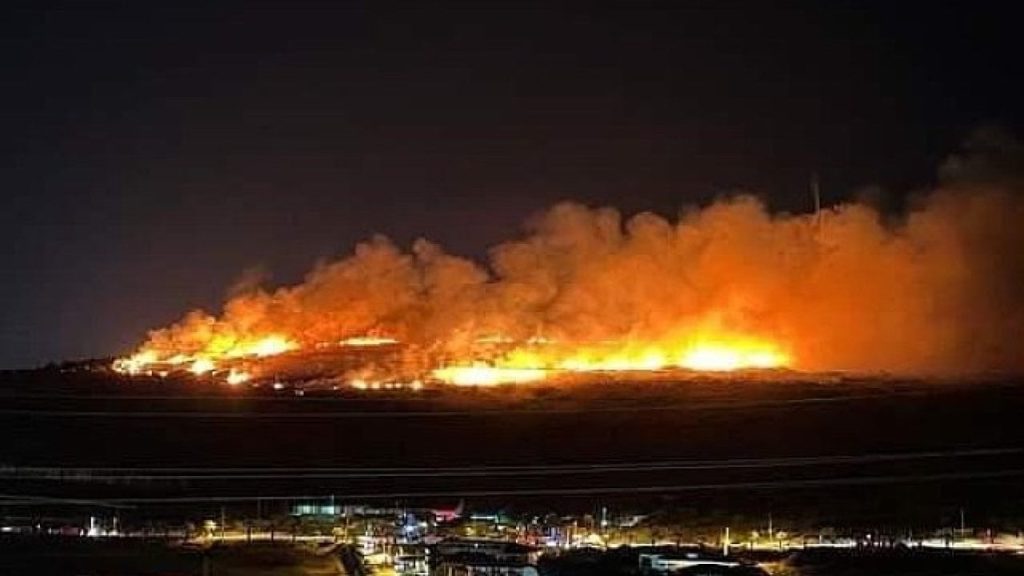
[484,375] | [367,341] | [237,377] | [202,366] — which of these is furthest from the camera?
[367,341]

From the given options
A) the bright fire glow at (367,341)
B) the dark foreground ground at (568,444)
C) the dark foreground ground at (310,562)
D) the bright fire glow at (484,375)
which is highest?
the bright fire glow at (367,341)

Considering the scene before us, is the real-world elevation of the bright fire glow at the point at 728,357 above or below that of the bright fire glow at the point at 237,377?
above

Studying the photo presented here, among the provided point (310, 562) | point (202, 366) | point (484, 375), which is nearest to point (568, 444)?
→ point (484, 375)

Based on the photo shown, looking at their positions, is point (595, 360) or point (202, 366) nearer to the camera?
point (595, 360)

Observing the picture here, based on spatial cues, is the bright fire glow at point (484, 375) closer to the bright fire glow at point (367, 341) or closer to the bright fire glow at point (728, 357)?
the bright fire glow at point (367, 341)

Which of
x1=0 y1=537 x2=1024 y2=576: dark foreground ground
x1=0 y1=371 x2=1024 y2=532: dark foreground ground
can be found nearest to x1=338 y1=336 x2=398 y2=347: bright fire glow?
x1=0 y1=371 x2=1024 y2=532: dark foreground ground

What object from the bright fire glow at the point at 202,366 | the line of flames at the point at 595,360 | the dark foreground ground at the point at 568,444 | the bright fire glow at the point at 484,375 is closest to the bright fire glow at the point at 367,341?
the line of flames at the point at 595,360

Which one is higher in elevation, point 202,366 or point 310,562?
point 202,366

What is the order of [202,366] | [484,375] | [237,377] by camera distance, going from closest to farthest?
[484,375] < [237,377] < [202,366]

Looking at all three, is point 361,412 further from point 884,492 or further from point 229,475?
point 884,492

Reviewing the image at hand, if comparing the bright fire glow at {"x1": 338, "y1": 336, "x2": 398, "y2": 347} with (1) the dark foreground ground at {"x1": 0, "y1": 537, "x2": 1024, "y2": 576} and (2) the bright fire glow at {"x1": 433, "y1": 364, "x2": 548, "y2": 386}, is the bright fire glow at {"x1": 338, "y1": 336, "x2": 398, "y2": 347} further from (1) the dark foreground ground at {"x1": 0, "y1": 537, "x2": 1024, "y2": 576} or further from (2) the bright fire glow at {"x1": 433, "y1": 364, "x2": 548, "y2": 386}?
(1) the dark foreground ground at {"x1": 0, "y1": 537, "x2": 1024, "y2": 576}

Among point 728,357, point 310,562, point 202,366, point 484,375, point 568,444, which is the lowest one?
point 310,562

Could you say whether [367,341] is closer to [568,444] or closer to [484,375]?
[484,375]

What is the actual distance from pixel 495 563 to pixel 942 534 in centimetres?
1389
